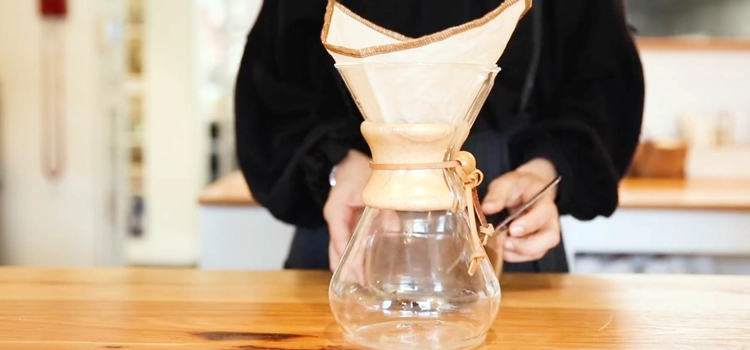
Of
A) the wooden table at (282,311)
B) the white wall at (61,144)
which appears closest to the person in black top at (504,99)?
the wooden table at (282,311)

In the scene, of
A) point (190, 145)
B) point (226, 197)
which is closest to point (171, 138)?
point (190, 145)

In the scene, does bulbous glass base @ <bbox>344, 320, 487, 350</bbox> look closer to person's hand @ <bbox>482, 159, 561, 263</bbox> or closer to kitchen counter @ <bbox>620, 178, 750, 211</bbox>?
person's hand @ <bbox>482, 159, 561, 263</bbox>

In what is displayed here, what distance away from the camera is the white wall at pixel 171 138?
11.4ft

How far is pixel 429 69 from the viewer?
1.37ft

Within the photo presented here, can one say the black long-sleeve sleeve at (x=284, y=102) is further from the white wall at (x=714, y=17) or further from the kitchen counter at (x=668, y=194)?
the white wall at (x=714, y=17)

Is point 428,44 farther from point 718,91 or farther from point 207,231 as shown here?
point 718,91

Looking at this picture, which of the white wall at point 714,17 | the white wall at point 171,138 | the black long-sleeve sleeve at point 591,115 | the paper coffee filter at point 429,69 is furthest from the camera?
the white wall at point 171,138

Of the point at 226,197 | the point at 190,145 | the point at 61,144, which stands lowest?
the point at 190,145

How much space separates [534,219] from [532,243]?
2cm

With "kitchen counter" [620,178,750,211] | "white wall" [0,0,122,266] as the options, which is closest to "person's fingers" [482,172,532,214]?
"kitchen counter" [620,178,750,211]

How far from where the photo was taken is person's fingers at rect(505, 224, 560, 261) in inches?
25.0

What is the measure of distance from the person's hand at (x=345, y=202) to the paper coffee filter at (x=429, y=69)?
0.19 meters

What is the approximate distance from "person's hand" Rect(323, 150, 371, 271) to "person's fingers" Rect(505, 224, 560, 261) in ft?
0.42

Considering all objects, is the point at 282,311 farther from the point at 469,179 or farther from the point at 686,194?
the point at 686,194
